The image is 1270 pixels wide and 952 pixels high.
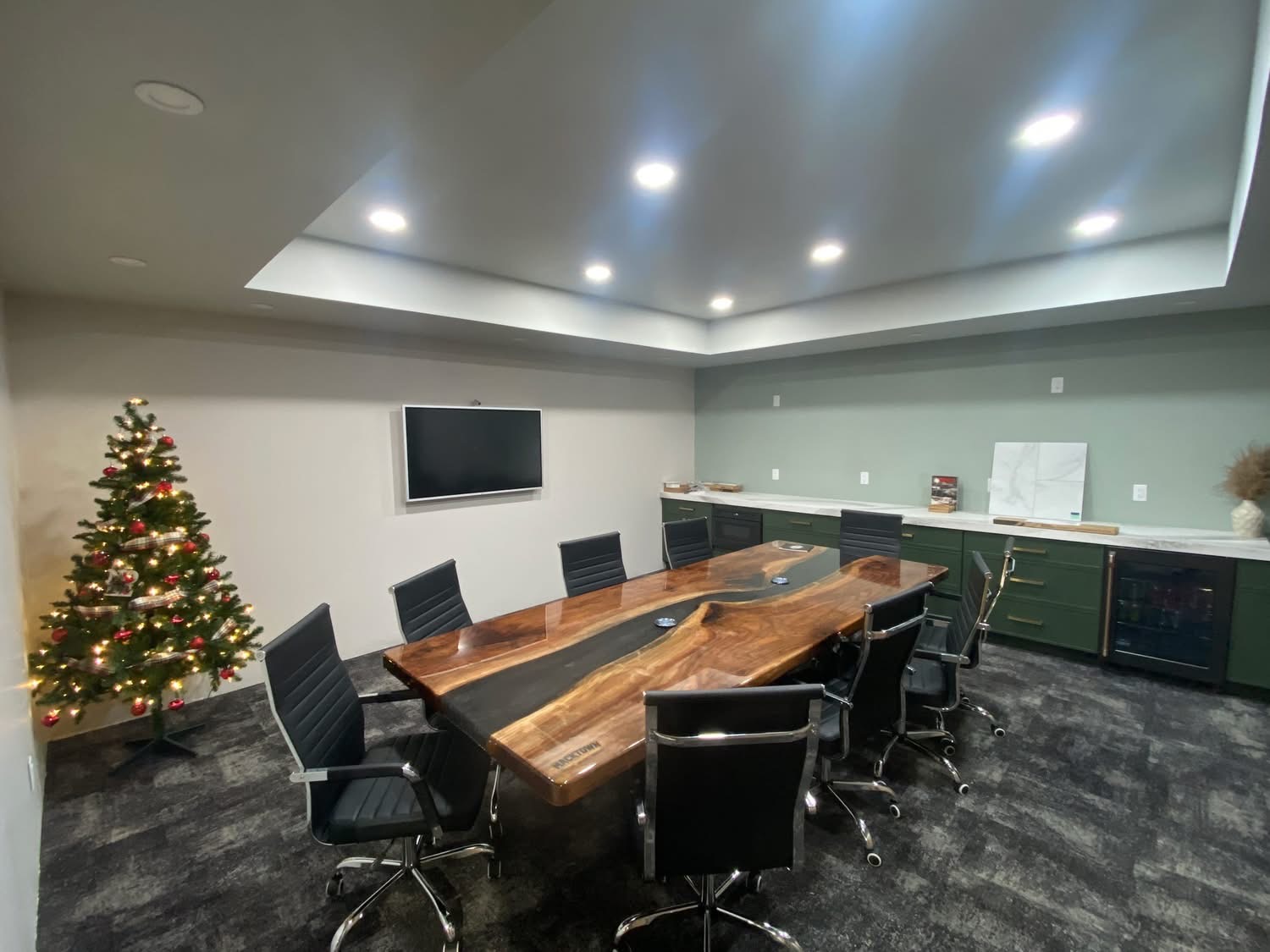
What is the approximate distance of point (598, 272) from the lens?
3652 mm

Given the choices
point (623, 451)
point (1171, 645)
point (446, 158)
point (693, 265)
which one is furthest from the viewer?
point (623, 451)

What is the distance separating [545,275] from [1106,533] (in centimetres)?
410

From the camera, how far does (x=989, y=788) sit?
2371mm

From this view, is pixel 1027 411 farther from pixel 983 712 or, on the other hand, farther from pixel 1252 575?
pixel 983 712

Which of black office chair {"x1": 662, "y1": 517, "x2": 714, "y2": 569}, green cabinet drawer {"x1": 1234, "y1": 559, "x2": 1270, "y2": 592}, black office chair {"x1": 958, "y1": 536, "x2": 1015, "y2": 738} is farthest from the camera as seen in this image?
black office chair {"x1": 662, "y1": 517, "x2": 714, "y2": 569}

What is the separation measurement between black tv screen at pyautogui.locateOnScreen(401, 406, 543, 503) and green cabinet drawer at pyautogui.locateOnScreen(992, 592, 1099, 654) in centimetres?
378

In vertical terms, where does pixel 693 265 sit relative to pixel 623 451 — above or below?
above

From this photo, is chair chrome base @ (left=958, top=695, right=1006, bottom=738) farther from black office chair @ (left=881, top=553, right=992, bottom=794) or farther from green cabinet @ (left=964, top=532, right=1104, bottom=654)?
green cabinet @ (left=964, top=532, right=1104, bottom=654)

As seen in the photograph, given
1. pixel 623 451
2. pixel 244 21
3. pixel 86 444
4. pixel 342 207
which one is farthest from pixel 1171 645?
pixel 86 444

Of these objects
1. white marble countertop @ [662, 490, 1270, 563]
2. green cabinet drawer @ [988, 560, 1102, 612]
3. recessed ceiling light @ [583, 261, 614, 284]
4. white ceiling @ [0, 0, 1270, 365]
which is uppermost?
recessed ceiling light @ [583, 261, 614, 284]

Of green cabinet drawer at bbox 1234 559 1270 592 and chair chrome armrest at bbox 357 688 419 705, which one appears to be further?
green cabinet drawer at bbox 1234 559 1270 592

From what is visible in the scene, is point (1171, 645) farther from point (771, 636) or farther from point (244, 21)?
point (244, 21)

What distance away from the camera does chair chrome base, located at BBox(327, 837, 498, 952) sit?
165 cm

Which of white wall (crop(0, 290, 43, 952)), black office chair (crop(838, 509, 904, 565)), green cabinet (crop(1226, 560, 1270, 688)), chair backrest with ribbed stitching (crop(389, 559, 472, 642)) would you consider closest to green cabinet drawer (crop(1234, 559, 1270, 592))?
green cabinet (crop(1226, 560, 1270, 688))
